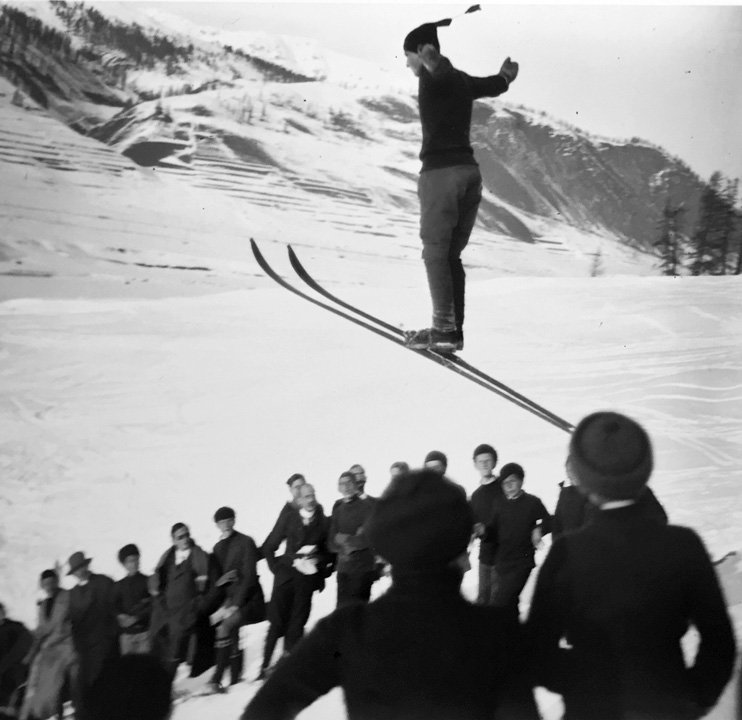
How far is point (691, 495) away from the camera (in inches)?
147

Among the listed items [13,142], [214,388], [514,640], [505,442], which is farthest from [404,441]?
[514,640]

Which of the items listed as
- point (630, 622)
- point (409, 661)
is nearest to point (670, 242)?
point (630, 622)

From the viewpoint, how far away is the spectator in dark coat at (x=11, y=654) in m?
3.16

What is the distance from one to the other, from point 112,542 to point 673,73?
10.7 ft

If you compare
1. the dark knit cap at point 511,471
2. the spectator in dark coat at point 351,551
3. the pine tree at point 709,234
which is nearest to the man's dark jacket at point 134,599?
the spectator in dark coat at point 351,551

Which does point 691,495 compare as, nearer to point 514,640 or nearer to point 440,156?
point 440,156

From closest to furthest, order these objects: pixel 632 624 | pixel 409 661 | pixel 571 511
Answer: pixel 409 661, pixel 632 624, pixel 571 511

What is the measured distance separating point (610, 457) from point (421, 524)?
339 mm

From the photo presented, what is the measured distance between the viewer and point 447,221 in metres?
3.18

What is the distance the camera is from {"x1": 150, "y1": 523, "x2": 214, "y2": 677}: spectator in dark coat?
3.24m

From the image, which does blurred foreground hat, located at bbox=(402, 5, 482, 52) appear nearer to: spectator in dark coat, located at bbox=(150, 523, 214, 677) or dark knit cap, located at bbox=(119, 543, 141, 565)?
spectator in dark coat, located at bbox=(150, 523, 214, 677)

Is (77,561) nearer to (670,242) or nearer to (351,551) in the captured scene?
(351,551)

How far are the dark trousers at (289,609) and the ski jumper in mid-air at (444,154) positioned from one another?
1232 millimetres

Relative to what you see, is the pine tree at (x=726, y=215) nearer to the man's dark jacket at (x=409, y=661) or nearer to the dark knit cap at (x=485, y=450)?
the dark knit cap at (x=485, y=450)
